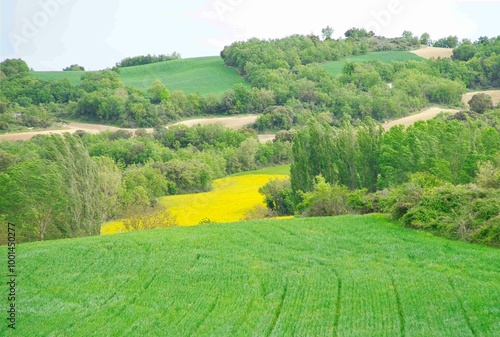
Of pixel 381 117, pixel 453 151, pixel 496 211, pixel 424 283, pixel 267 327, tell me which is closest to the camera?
pixel 267 327

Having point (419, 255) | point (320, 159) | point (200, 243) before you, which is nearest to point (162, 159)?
point (320, 159)

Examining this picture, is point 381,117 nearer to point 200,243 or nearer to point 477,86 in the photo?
point 477,86

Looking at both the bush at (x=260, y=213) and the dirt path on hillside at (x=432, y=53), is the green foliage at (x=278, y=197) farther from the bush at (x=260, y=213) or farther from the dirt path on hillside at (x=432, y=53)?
the dirt path on hillside at (x=432, y=53)

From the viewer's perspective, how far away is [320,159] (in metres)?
62.9

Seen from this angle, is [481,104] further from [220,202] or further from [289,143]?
[220,202]

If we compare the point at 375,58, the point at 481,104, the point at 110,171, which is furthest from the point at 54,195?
the point at 375,58

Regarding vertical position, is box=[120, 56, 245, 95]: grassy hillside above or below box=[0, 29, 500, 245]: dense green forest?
above

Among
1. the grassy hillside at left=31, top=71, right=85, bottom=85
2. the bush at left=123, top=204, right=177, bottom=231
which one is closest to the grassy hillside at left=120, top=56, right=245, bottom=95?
the grassy hillside at left=31, top=71, right=85, bottom=85

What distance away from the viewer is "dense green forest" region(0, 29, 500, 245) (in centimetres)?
4697

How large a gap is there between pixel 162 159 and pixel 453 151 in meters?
49.4

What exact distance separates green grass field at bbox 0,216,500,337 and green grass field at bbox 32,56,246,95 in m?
109

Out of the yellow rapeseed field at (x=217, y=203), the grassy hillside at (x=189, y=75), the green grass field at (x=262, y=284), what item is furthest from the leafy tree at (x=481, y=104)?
the green grass field at (x=262, y=284)

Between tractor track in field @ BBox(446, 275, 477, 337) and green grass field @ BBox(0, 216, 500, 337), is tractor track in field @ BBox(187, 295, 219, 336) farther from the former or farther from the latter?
tractor track in field @ BBox(446, 275, 477, 337)

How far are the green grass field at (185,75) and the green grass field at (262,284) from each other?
109m
